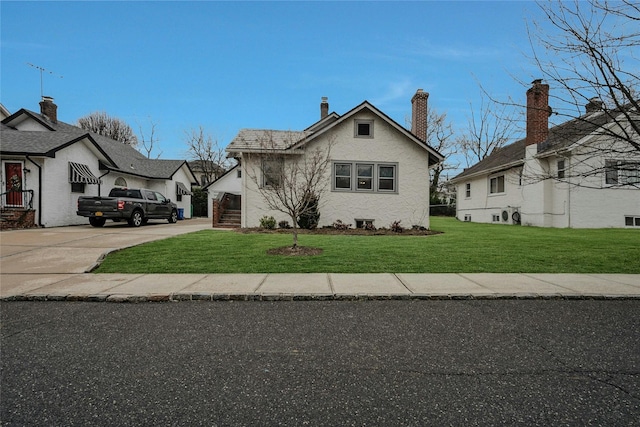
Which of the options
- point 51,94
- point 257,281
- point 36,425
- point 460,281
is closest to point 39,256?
point 257,281

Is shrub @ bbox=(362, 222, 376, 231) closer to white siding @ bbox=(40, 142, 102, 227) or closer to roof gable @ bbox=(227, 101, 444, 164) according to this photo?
roof gable @ bbox=(227, 101, 444, 164)

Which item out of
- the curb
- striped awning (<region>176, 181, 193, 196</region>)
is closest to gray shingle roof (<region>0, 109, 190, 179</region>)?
striped awning (<region>176, 181, 193, 196</region>)

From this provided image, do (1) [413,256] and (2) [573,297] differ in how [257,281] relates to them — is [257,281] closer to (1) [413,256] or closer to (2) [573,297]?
(1) [413,256]

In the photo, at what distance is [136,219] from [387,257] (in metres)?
15.1

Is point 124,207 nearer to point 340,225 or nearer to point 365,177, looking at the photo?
point 340,225

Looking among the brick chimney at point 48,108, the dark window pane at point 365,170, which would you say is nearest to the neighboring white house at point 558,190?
the dark window pane at point 365,170

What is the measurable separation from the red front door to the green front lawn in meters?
12.3

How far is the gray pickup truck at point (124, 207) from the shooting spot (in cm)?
1602

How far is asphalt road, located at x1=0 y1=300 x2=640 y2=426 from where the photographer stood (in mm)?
2283

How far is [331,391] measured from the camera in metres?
2.56

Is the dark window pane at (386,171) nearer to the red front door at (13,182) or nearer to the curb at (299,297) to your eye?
the curb at (299,297)

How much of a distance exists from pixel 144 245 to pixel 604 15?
41.1 ft

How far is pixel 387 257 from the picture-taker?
8258 mm

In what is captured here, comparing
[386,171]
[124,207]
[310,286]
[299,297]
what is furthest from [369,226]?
[124,207]
